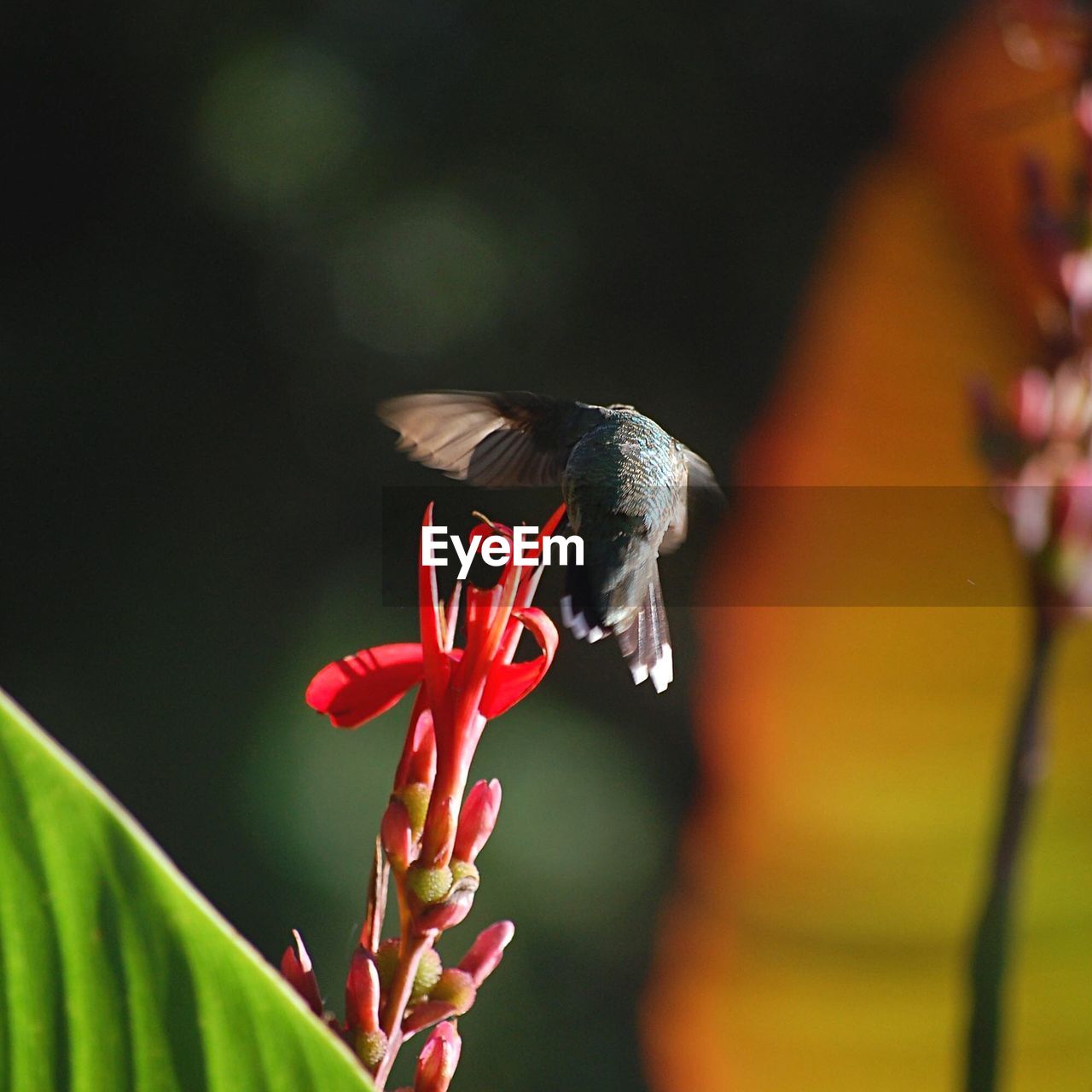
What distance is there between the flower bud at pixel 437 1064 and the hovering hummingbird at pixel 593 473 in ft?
0.91

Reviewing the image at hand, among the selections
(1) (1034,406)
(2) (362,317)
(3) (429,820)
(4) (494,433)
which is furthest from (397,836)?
(2) (362,317)

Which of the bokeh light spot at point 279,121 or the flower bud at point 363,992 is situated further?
the bokeh light spot at point 279,121

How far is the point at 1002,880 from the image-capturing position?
1.73ft

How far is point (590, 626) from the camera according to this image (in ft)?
2.49

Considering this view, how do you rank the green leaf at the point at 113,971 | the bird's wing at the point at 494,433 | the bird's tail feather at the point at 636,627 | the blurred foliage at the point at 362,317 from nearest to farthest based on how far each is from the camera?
the green leaf at the point at 113,971 < the bird's tail feather at the point at 636,627 < the bird's wing at the point at 494,433 < the blurred foliage at the point at 362,317

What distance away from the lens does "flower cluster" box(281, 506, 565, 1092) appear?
48cm

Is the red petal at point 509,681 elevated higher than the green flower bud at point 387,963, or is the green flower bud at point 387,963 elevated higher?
the red petal at point 509,681

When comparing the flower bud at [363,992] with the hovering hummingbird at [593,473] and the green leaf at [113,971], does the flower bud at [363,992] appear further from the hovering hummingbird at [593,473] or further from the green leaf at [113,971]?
the hovering hummingbird at [593,473]

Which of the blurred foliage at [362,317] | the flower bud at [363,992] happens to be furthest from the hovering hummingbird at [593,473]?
the blurred foliage at [362,317]

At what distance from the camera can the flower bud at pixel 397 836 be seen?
1.61 ft

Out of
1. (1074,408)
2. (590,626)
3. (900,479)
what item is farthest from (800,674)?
(1074,408)

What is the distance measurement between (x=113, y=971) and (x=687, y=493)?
63 cm

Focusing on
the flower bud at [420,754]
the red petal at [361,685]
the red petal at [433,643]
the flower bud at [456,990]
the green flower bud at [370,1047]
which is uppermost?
the red petal at [433,643]

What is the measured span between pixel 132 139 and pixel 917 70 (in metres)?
1.25
